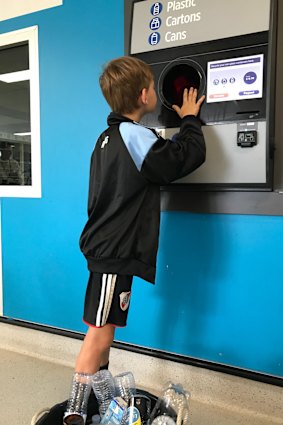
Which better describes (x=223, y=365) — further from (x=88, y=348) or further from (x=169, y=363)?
(x=88, y=348)

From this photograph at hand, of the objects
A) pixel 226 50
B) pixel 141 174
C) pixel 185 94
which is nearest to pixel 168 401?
pixel 141 174

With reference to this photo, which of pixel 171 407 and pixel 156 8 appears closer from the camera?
pixel 171 407

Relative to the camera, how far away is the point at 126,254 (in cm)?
150

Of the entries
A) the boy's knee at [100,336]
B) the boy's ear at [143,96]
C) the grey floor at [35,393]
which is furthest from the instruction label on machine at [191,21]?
the grey floor at [35,393]

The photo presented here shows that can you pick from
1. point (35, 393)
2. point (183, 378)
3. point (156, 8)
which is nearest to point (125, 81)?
point (156, 8)

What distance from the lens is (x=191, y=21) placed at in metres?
1.65

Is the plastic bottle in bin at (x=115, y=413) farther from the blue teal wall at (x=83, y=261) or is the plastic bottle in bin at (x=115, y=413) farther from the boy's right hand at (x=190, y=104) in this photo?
the boy's right hand at (x=190, y=104)

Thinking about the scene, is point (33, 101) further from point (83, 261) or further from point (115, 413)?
point (115, 413)

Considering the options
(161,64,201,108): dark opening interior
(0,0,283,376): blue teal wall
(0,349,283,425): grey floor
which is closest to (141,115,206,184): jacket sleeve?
(161,64,201,108): dark opening interior

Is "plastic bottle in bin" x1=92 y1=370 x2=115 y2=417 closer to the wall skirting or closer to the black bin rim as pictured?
the wall skirting

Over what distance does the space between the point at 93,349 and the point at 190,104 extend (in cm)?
108

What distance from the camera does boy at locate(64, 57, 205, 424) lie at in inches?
58.4

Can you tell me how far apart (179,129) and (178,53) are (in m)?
0.33

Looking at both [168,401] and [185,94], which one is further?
[185,94]
